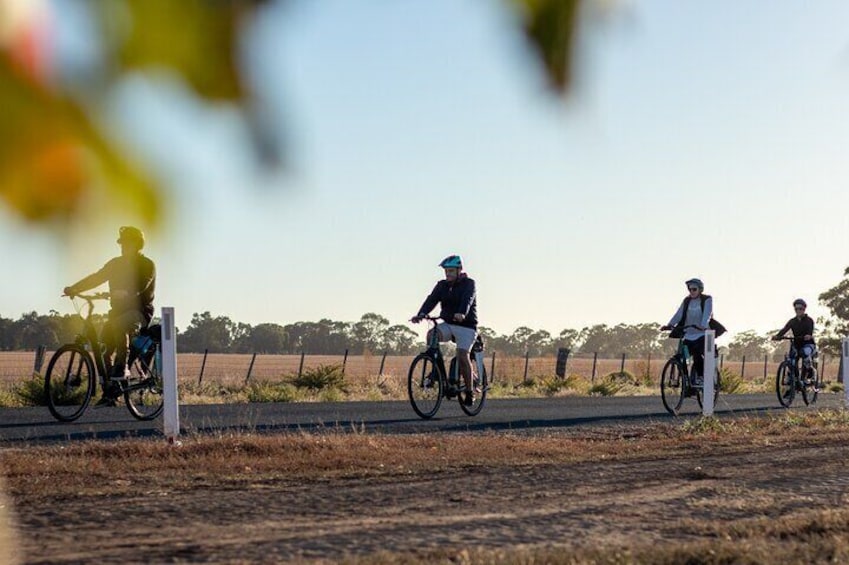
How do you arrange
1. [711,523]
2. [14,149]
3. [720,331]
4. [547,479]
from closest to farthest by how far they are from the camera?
1. [14,149]
2. [711,523]
3. [547,479]
4. [720,331]

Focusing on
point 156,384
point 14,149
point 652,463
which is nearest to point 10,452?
point 156,384

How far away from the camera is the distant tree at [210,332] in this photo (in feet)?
6.07

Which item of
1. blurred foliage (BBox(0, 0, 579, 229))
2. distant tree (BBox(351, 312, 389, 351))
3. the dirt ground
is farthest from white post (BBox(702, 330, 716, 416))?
blurred foliage (BBox(0, 0, 579, 229))

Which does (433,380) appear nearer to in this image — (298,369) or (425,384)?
(425,384)

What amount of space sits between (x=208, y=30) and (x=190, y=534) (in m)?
4.44

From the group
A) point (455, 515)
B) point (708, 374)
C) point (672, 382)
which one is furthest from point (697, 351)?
point (455, 515)

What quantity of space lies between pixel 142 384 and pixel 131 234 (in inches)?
446

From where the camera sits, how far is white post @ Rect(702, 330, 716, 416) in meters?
14.7

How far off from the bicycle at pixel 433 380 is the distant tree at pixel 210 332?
11987mm

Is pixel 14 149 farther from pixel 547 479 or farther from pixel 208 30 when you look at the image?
pixel 547 479

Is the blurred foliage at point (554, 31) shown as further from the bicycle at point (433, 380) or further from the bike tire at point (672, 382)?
the bike tire at point (672, 382)

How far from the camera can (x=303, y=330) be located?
208cm

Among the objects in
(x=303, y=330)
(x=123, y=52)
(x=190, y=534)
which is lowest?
(x=190, y=534)

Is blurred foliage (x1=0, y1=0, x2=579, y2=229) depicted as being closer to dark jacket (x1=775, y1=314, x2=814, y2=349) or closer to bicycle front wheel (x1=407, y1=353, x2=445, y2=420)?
bicycle front wheel (x1=407, y1=353, x2=445, y2=420)
